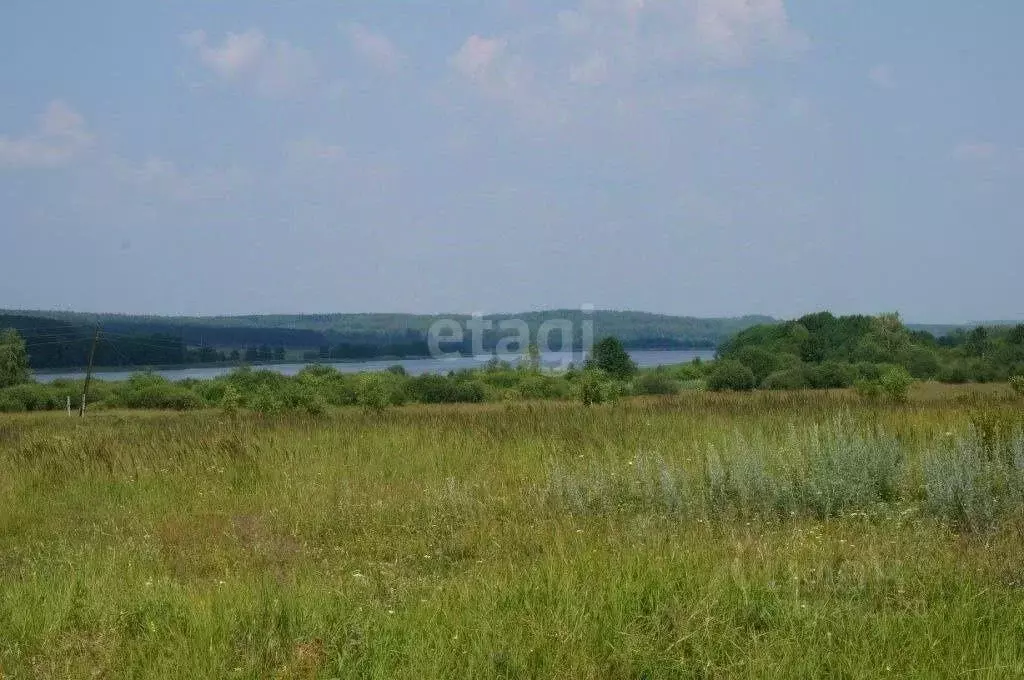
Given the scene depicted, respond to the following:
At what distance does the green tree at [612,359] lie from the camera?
5867 centimetres

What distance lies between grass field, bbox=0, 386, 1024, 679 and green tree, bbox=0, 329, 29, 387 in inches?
2555

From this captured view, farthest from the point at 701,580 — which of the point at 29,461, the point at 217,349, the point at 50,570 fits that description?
the point at 217,349

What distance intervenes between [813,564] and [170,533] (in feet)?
18.8

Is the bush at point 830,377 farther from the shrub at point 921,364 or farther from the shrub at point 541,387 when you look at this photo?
the shrub at point 541,387

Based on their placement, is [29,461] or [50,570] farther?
[29,461]

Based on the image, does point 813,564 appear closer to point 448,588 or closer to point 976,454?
point 448,588

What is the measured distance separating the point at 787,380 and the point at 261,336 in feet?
176

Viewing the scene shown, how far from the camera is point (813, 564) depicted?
6.17 meters

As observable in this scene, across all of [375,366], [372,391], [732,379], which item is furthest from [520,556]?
[375,366]

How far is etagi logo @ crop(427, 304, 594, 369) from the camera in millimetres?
69250

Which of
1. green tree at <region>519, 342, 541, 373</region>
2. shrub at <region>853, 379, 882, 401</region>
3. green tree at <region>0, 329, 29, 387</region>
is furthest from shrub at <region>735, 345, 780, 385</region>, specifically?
green tree at <region>0, 329, 29, 387</region>

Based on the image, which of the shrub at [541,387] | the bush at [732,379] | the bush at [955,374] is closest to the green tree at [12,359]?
the shrub at [541,387]

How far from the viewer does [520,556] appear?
7.18 m

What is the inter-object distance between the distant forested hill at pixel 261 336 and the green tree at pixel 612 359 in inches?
334
